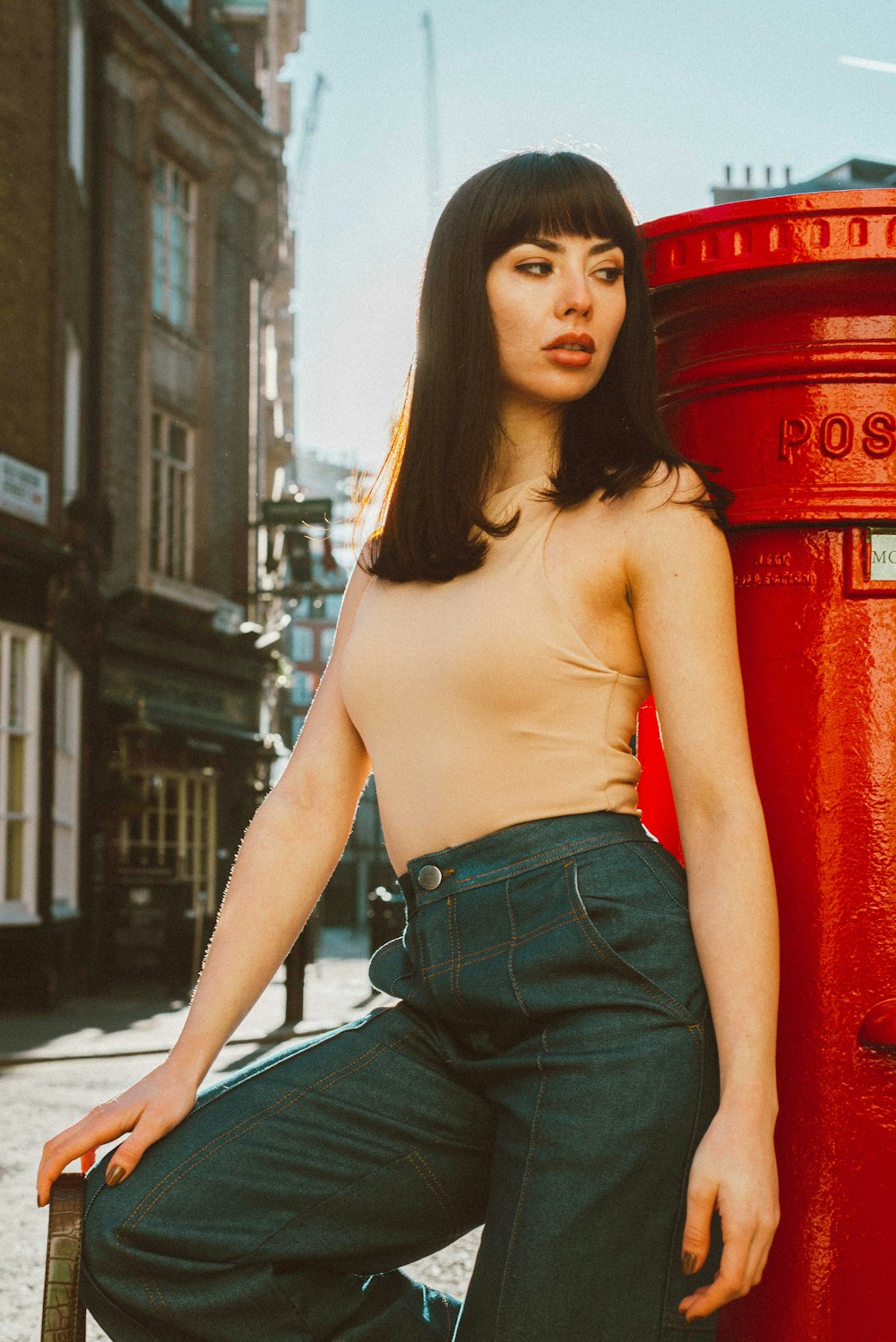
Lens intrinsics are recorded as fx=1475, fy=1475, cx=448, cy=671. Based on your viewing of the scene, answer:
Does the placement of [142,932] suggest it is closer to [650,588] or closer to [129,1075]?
[129,1075]

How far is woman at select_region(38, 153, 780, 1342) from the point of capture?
1592 millimetres

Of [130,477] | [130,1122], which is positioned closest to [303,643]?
[130,477]

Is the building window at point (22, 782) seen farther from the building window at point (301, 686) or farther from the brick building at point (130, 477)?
the building window at point (301, 686)

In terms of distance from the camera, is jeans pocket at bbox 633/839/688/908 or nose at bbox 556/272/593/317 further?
nose at bbox 556/272/593/317

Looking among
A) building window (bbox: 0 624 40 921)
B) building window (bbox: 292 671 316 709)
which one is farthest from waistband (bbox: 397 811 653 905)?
building window (bbox: 292 671 316 709)

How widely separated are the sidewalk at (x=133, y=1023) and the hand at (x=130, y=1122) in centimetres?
541

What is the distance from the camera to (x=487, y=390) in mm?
1938

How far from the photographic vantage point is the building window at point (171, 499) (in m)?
19.2

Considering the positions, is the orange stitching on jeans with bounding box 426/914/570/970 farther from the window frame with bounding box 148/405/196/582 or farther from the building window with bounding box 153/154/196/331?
the building window with bounding box 153/154/196/331

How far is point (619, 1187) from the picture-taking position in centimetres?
157

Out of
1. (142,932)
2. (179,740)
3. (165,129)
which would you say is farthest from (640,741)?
(165,129)

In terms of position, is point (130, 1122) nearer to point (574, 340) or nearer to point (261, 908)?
point (261, 908)

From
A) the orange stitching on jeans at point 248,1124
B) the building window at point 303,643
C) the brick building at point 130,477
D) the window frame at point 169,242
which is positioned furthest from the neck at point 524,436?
the building window at point 303,643

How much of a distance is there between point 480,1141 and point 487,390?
95 cm
